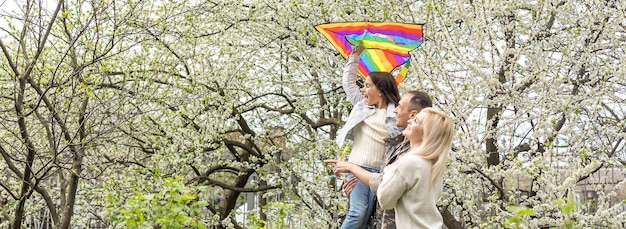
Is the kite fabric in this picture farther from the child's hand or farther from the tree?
the tree

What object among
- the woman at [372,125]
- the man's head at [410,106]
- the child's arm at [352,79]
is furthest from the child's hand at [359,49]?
the man's head at [410,106]

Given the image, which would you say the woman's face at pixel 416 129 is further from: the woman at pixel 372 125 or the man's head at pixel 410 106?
the woman at pixel 372 125

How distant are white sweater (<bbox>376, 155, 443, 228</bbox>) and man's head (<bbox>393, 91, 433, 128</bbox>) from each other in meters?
0.47

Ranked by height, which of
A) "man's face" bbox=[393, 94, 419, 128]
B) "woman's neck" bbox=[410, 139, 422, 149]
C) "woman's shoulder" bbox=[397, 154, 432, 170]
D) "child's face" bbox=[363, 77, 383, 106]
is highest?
"child's face" bbox=[363, 77, 383, 106]

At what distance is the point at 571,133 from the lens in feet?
19.5

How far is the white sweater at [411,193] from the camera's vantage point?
3.12 m

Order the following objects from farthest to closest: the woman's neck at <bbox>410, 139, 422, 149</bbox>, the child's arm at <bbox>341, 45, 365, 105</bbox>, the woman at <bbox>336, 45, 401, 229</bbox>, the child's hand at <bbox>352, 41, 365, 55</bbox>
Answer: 1. the child's hand at <bbox>352, 41, 365, 55</bbox>
2. the child's arm at <bbox>341, 45, 365, 105</bbox>
3. the woman at <bbox>336, 45, 401, 229</bbox>
4. the woman's neck at <bbox>410, 139, 422, 149</bbox>

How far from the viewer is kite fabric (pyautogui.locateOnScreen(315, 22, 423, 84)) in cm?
477

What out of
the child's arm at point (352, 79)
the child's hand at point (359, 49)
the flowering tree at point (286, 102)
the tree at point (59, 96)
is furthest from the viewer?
the flowering tree at point (286, 102)

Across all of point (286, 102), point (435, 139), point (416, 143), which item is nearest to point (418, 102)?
point (416, 143)

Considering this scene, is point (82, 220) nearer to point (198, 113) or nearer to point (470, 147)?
point (198, 113)

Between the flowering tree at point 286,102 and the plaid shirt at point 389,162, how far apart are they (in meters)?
0.49

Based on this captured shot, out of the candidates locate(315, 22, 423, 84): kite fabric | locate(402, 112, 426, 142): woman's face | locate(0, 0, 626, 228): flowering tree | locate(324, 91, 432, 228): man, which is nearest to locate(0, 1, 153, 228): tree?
locate(0, 0, 626, 228): flowering tree

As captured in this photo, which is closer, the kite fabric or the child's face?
the child's face
